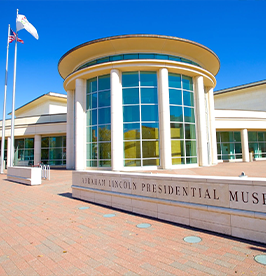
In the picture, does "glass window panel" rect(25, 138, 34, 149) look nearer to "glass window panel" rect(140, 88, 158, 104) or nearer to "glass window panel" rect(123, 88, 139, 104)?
"glass window panel" rect(123, 88, 139, 104)

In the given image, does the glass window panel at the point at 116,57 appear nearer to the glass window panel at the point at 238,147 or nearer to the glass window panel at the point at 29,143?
the glass window panel at the point at 29,143

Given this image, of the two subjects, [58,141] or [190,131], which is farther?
[58,141]

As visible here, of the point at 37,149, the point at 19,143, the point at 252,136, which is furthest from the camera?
the point at 19,143

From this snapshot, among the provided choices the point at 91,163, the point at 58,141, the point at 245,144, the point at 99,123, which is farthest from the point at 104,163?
the point at 245,144

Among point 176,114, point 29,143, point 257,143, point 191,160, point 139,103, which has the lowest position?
point 191,160

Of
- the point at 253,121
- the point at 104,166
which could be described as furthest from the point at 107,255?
the point at 253,121

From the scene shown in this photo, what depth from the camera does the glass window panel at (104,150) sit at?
19.5m

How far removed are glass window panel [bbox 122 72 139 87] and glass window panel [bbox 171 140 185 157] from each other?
602 centimetres

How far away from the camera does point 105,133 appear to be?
19875 mm

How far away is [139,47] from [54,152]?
1834 cm

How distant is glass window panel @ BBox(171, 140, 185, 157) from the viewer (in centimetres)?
1914

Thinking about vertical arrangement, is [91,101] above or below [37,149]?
above

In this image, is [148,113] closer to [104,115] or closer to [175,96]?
[175,96]

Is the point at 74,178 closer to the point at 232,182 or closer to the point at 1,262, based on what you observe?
the point at 1,262
